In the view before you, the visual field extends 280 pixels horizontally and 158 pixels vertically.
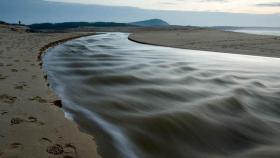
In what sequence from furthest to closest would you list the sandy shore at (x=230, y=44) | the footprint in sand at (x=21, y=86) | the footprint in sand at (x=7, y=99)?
the sandy shore at (x=230, y=44) < the footprint in sand at (x=21, y=86) < the footprint in sand at (x=7, y=99)

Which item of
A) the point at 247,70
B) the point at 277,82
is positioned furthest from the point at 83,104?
the point at 247,70

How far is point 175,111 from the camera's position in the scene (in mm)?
6383

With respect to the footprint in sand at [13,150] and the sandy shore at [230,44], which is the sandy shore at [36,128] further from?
the sandy shore at [230,44]

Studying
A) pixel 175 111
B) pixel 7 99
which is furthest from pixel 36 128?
pixel 175 111

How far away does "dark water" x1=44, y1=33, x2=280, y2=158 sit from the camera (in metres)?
4.91

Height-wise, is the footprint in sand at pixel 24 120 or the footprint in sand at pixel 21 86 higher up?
the footprint in sand at pixel 21 86

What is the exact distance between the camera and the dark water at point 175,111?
4.91 meters

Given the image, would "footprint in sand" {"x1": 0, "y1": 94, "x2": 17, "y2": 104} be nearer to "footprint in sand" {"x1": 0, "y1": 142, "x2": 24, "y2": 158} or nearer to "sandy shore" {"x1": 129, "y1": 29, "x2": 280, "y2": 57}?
"footprint in sand" {"x1": 0, "y1": 142, "x2": 24, "y2": 158}

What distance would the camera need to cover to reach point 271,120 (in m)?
6.21

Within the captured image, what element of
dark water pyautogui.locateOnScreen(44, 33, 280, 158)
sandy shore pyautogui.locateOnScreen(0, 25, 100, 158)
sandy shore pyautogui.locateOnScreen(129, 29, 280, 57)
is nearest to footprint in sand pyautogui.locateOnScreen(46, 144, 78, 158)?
sandy shore pyautogui.locateOnScreen(0, 25, 100, 158)

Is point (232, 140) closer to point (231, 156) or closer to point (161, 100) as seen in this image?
point (231, 156)

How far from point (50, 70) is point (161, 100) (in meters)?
5.66

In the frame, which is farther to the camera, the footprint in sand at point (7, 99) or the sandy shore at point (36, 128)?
the footprint in sand at point (7, 99)

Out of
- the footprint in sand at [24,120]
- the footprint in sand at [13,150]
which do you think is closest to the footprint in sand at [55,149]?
the footprint in sand at [13,150]
